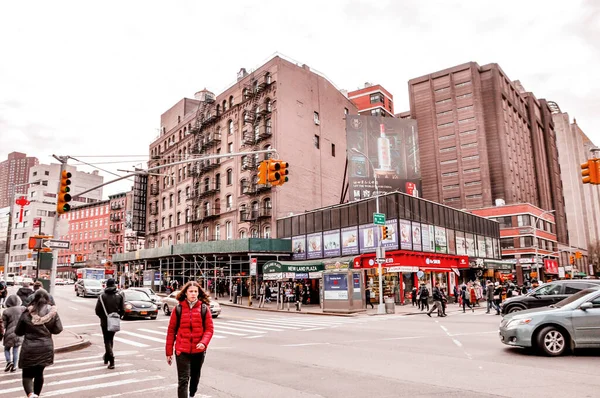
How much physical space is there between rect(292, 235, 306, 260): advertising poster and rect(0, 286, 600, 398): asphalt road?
28385mm

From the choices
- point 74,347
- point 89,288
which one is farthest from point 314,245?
point 74,347

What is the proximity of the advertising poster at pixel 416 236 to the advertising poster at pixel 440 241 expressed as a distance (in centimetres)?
338

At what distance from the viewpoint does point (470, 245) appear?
47031 mm

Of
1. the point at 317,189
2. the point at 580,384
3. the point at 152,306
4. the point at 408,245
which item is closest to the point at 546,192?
the point at 317,189

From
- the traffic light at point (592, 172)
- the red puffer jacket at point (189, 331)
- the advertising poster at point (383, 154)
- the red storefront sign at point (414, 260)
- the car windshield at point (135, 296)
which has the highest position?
the advertising poster at point (383, 154)

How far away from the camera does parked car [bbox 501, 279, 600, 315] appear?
16141 millimetres

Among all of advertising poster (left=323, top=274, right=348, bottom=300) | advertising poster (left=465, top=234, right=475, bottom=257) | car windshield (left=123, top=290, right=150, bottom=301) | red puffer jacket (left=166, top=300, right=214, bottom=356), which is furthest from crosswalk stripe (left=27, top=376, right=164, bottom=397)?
advertising poster (left=465, top=234, right=475, bottom=257)

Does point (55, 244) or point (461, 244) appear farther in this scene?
point (461, 244)

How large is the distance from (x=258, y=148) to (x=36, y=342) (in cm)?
4156

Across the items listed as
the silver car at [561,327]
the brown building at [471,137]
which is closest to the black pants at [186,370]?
the silver car at [561,327]

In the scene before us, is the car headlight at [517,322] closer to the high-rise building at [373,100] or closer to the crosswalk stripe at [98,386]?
the crosswalk stripe at [98,386]

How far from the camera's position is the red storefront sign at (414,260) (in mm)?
34656

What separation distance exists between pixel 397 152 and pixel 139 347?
4074 centimetres

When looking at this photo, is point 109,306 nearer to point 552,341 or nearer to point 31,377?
point 31,377
